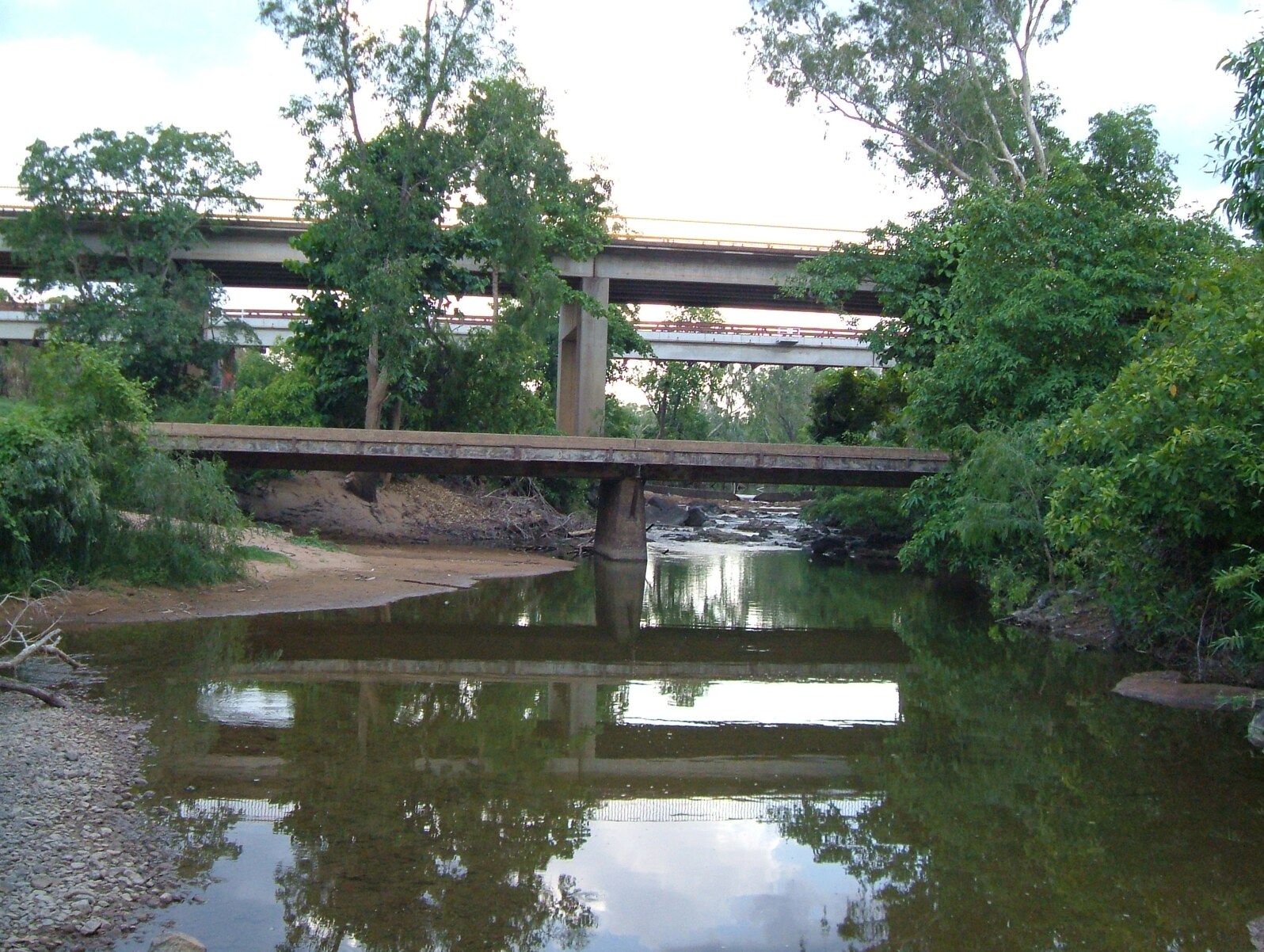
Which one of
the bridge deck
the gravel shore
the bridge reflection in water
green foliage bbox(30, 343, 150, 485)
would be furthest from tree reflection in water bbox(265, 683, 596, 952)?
the bridge deck

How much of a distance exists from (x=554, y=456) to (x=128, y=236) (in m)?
19.0

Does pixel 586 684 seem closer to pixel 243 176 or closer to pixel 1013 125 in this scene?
pixel 1013 125

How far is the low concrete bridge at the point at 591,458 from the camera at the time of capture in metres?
28.0

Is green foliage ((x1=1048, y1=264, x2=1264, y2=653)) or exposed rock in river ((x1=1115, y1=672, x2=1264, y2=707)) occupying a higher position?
green foliage ((x1=1048, y1=264, x2=1264, y2=653))

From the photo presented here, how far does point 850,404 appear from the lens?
4691 centimetres

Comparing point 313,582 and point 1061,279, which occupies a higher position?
point 1061,279

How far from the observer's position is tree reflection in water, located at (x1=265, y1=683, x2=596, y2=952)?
676 centimetres

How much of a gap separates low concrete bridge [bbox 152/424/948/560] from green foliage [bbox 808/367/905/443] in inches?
528

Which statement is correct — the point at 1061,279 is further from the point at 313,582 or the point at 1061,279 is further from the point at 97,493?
the point at 97,493

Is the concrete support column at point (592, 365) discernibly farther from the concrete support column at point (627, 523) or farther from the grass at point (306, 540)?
the grass at point (306, 540)

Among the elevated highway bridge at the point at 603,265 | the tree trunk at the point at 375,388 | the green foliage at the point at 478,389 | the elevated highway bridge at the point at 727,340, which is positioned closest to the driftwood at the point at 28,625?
the tree trunk at the point at 375,388

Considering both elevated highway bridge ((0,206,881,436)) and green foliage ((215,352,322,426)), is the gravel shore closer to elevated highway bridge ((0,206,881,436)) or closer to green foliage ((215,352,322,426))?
green foliage ((215,352,322,426))

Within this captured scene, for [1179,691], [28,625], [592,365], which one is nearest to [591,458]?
[592,365]

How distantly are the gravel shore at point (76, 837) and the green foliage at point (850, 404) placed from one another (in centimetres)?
3638
